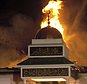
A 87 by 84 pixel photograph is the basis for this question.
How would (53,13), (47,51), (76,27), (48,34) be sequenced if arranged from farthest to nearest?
(76,27), (53,13), (48,34), (47,51)

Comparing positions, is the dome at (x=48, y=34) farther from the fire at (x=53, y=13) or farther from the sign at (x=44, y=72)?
the fire at (x=53, y=13)

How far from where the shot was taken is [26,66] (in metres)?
23.0

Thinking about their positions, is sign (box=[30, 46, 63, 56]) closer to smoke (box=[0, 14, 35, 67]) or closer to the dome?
the dome

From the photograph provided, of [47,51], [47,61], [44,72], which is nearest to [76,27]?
[47,51]

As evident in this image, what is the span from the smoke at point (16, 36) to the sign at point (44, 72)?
11.3 meters

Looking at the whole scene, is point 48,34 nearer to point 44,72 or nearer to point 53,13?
point 44,72

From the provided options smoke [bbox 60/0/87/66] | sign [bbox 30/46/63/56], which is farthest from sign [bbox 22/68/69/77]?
smoke [bbox 60/0/87/66]

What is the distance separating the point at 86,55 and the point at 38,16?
529 centimetres

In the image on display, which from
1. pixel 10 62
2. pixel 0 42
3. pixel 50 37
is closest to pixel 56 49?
pixel 50 37

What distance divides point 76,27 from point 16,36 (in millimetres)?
5013

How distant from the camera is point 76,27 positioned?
36031 millimetres

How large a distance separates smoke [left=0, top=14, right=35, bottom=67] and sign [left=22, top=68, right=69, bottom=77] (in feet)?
36.9

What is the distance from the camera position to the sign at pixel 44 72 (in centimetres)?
2300

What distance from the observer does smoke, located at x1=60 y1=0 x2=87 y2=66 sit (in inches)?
1377
